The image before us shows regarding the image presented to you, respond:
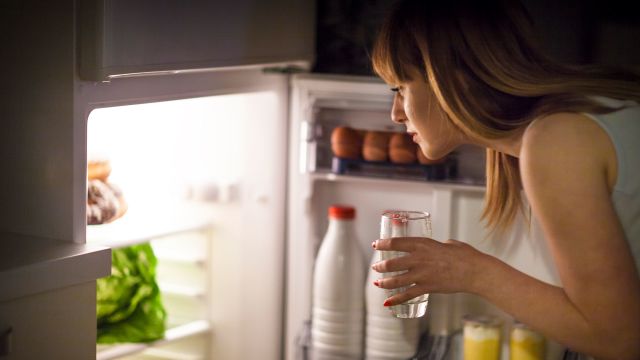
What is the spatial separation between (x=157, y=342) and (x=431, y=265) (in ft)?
2.13

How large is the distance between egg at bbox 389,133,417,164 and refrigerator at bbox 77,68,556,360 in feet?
0.07

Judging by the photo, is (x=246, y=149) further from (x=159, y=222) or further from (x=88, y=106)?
(x=88, y=106)

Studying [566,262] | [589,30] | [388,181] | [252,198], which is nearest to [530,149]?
[566,262]

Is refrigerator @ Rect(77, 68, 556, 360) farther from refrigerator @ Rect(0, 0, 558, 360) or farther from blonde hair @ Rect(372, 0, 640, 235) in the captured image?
blonde hair @ Rect(372, 0, 640, 235)

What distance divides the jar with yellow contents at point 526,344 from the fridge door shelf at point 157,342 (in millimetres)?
651

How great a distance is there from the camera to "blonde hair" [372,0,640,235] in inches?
63.2

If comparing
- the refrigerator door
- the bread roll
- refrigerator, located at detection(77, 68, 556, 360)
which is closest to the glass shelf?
refrigerator, located at detection(77, 68, 556, 360)

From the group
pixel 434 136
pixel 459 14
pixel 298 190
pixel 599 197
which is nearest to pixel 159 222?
pixel 298 190

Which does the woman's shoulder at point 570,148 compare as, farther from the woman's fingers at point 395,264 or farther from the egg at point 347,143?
the egg at point 347,143

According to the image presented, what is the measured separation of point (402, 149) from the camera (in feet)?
6.11

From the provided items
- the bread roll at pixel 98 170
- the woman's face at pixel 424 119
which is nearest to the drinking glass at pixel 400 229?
the woman's face at pixel 424 119

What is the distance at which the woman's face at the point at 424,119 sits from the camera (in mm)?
1687

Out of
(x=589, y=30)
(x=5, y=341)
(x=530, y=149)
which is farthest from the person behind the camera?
(x=589, y=30)

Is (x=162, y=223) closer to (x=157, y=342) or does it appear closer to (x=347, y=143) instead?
(x=157, y=342)
